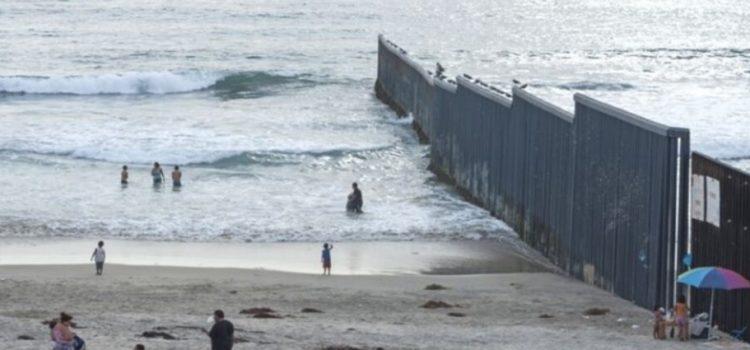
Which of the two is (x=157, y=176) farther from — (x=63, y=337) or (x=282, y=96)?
(x=282, y=96)

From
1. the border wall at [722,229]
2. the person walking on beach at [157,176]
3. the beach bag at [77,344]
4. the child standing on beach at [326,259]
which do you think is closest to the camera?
the beach bag at [77,344]

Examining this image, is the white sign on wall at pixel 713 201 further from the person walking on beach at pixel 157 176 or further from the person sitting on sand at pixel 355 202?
the person walking on beach at pixel 157 176

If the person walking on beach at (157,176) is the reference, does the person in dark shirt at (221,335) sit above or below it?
below

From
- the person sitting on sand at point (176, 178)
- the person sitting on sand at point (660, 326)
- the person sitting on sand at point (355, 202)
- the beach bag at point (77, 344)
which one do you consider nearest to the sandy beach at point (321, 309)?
the person sitting on sand at point (660, 326)

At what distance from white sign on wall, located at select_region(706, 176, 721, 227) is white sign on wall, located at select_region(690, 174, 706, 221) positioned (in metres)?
0.10

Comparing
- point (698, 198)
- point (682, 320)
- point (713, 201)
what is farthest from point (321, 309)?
point (713, 201)

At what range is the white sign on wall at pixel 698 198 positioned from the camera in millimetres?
24281

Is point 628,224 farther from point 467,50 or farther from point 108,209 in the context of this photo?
point 467,50

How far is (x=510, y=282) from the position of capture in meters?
29.1

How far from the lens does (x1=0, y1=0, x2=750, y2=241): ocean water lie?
122ft

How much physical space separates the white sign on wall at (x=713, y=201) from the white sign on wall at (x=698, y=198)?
97mm

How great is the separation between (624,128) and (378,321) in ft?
16.6

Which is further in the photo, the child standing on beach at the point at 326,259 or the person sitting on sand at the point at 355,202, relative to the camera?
the person sitting on sand at the point at 355,202

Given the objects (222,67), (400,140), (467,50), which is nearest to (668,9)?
(467,50)
